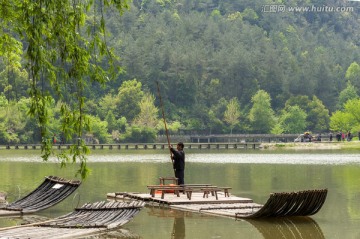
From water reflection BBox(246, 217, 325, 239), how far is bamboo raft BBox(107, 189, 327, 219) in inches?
8.6

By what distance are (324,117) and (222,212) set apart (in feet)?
389

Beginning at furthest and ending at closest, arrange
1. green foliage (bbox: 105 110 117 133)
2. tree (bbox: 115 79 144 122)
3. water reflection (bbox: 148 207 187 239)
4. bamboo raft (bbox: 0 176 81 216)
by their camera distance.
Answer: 1. tree (bbox: 115 79 144 122)
2. green foliage (bbox: 105 110 117 133)
3. bamboo raft (bbox: 0 176 81 216)
4. water reflection (bbox: 148 207 187 239)

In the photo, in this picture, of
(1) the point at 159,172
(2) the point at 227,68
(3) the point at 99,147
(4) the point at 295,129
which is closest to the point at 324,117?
(4) the point at 295,129

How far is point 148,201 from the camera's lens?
84.1 feet

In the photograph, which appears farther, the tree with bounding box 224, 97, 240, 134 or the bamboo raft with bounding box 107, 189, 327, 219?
the tree with bounding box 224, 97, 240, 134

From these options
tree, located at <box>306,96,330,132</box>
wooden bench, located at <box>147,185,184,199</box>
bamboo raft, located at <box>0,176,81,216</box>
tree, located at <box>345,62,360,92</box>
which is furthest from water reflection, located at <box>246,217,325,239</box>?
tree, located at <box>345,62,360,92</box>

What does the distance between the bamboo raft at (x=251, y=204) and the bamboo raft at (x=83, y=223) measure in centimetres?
307

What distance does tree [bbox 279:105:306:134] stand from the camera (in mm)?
134375

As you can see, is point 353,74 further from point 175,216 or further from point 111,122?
point 175,216

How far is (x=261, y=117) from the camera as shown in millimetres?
134500

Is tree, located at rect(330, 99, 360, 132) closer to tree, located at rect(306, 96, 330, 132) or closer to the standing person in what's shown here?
tree, located at rect(306, 96, 330, 132)

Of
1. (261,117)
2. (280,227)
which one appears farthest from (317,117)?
(280,227)

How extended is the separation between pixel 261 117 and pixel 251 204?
362 feet

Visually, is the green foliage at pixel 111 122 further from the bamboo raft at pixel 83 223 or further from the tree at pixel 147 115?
the bamboo raft at pixel 83 223
